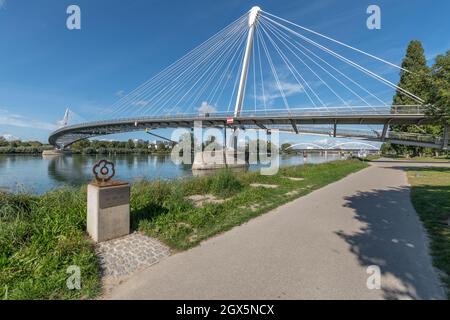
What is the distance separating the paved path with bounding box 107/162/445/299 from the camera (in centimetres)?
292

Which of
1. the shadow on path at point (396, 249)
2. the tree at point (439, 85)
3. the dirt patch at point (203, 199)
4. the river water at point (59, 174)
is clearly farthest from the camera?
the tree at point (439, 85)

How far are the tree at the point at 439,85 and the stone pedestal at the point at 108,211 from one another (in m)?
16.5

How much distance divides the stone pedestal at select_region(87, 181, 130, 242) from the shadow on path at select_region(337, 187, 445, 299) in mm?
4237

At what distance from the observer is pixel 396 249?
4.17 m

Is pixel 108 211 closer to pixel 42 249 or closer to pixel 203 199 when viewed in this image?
pixel 42 249

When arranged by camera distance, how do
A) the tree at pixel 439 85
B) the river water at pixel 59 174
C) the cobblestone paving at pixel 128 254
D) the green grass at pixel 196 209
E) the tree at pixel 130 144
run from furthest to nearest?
the tree at pixel 130 144 → the tree at pixel 439 85 → the river water at pixel 59 174 → the green grass at pixel 196 209 → the cobblestone paving at pixel 128 254

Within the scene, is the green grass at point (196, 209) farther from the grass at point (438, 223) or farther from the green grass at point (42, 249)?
the grass at point (438, 223)

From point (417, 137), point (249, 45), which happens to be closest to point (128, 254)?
point (249, 45)

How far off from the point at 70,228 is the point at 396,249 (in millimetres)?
5970

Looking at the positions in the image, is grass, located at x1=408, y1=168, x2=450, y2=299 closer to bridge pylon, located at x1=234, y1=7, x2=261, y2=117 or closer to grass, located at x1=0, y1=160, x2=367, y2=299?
grass, located at x1=0, y1=160, x2=367, y2=299

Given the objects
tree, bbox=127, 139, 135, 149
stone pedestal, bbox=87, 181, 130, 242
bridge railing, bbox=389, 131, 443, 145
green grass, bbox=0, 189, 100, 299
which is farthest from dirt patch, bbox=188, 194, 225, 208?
tree, bbox=127, 139, 135, 149

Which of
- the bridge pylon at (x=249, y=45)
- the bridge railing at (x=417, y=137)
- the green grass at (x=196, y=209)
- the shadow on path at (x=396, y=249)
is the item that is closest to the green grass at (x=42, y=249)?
the green grass at (x=196, y=209)

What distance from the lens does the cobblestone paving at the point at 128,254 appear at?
11.3 ft
